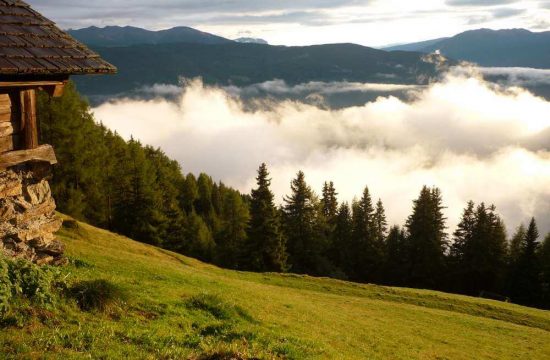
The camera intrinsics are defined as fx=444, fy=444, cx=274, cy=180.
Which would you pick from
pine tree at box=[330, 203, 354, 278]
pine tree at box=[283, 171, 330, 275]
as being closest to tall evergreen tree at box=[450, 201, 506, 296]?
pine tree at box=[330, 203, 354, 278]

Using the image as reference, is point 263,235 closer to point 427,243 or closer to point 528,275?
point 427,243

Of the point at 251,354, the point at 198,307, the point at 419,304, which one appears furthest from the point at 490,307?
the point at 251,354

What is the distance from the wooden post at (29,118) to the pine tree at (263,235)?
5361 cm

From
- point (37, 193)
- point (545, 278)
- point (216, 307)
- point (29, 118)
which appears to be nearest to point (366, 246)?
point (545, 278)

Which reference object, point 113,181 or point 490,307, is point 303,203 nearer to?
point 113,181

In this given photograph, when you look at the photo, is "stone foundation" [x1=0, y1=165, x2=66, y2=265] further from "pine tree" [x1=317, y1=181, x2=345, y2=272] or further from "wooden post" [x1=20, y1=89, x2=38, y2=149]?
"pine tree" [x1=317, y1=181, x2=345, y2=272]

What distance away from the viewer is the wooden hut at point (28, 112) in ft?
39.2

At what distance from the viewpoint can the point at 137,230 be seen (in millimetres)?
67188

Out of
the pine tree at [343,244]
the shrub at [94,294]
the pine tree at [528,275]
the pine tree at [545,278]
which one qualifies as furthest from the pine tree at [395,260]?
the shrub at [94,294]

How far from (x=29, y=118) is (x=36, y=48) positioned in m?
2.95

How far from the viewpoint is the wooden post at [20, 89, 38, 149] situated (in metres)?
13.9

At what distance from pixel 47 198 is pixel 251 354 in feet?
29.9

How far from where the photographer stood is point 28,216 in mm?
14570

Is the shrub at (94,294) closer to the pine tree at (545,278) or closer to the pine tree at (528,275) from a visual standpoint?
the pine tree at (545,278)
